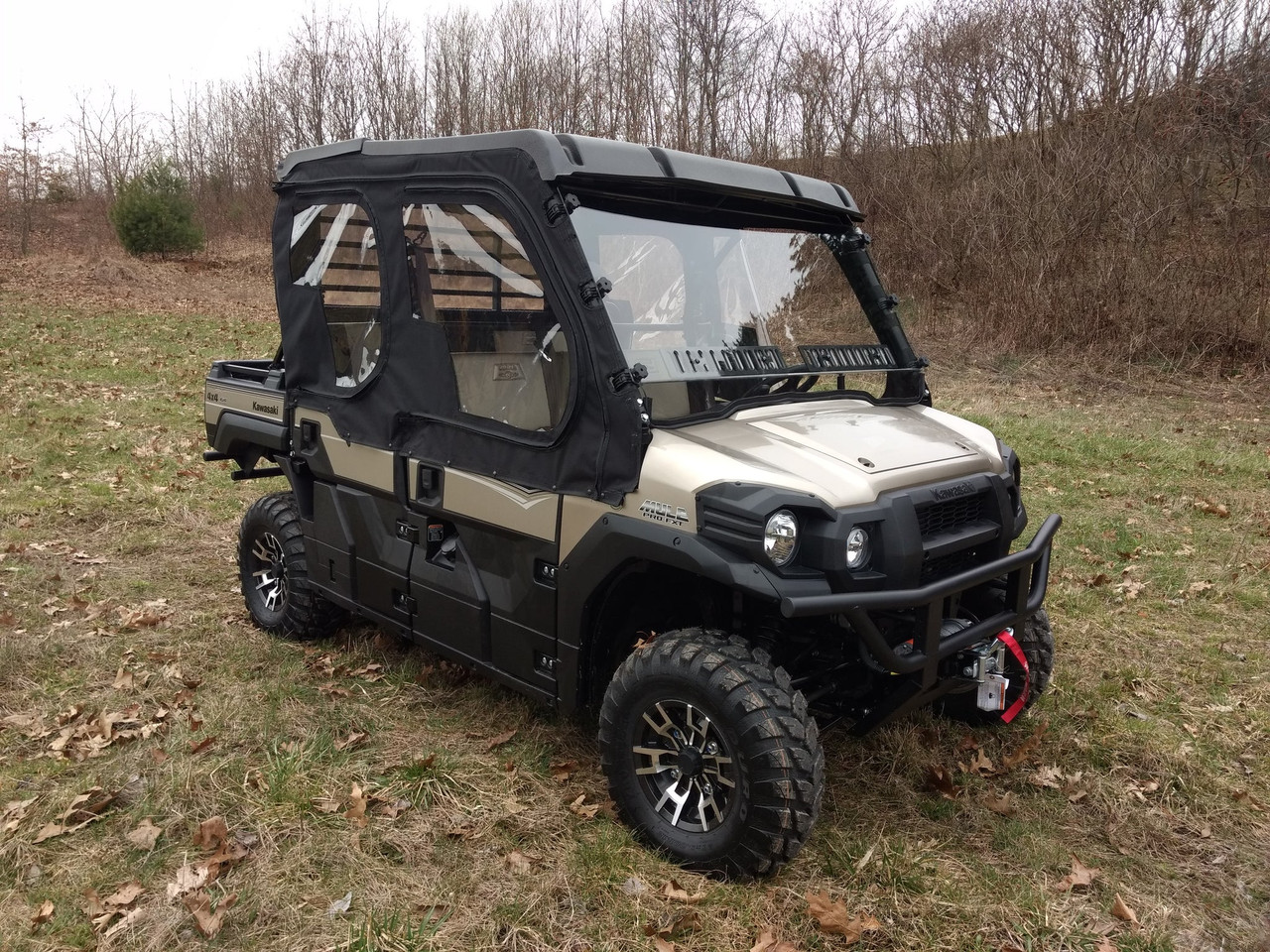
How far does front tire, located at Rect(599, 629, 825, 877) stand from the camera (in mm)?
2969

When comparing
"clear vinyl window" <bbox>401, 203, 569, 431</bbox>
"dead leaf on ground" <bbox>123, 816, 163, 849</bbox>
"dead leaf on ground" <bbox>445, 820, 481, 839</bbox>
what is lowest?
"dead leaf on ground" <bbox>445, 820, 481, 839</bbox>

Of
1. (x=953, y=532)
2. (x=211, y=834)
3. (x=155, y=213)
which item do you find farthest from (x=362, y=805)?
(x=155, y=213)

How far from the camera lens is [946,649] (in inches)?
125

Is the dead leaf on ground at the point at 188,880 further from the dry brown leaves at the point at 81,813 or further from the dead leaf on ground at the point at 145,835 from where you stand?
the dry brown leaves at the point at 81,813

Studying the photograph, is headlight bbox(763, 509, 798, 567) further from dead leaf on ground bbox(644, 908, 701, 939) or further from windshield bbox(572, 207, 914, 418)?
dead leaf on ground bbox(644, 908, 701, 939)

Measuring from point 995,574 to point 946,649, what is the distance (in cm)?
34

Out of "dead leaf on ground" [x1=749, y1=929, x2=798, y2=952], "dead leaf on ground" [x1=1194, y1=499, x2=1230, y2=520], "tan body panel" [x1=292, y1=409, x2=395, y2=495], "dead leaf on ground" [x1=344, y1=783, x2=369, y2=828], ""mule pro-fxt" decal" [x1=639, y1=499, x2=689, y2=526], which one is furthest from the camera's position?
"dead leaf on ground" [x1=1194, y1=499, x2=1230, y2=520]

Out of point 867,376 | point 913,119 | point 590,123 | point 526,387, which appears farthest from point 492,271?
point 590,123

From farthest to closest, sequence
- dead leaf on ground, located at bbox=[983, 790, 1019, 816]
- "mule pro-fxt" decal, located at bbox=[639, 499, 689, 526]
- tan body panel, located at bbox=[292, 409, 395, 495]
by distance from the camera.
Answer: tan body panel, located at bbox=[292, 409, 395, 495] → dead leaf on ground, located at bbox=[983, 790, 1019, 816] → "mule pro-fxt" decal, located at bbox=[639, 499, 689, 526]

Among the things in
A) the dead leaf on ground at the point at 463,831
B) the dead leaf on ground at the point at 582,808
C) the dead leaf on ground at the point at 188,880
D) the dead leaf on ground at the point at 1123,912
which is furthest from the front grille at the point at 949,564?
the dead leaf on ground at the point at 188,880

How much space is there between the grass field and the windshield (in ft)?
5.26

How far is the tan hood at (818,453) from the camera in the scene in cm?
307

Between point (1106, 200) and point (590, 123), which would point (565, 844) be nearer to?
point (1106, 200)

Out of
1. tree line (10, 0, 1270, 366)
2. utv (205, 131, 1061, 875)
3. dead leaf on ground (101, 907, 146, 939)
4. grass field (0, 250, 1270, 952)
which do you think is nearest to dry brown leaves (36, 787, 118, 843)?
grass field (0, 250, 1270, 952)
